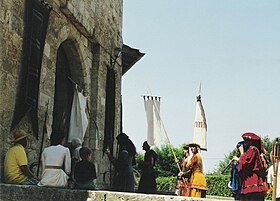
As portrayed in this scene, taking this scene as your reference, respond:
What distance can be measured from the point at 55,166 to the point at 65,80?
4.01 metres

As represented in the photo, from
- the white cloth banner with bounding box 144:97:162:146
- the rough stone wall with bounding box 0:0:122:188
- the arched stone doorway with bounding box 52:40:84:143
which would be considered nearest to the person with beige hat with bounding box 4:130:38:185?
the rough stone wall with bounding box 0:0:122:188

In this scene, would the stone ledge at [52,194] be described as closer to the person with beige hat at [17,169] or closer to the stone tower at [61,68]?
the person with beige hat at [17,169]

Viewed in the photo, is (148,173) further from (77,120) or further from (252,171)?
(252,171)

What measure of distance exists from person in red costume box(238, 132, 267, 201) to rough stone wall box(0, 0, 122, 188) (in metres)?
3.22

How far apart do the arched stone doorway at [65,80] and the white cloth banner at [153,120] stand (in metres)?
2.14

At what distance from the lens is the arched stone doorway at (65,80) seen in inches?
403

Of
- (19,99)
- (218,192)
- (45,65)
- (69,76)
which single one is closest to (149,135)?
(69,76)

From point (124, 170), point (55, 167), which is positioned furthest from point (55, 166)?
point (124, 170)

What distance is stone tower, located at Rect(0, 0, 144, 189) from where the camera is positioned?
738 cm

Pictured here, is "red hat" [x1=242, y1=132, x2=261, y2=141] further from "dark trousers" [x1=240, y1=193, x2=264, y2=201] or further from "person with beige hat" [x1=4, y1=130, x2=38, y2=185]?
"person with beige hat" [x1=4, y1=130, x2=38, y2=185]

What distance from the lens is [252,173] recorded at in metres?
6.73

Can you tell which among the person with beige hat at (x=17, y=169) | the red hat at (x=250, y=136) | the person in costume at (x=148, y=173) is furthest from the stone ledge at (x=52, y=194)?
the person in costume at (x=148, y=173)

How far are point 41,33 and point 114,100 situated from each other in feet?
14.7

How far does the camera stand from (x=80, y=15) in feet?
33.2
